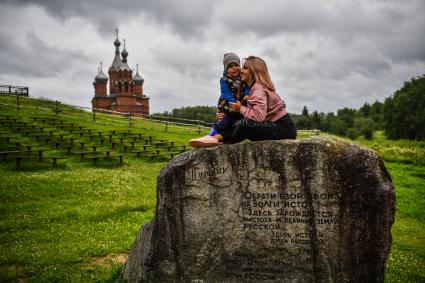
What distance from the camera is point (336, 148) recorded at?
222 inches

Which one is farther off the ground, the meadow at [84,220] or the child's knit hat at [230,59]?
the child's knit hat at [230,59]

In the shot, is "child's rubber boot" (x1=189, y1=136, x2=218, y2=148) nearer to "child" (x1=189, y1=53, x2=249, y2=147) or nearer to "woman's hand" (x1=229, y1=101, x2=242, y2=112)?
"child" (x1=189, y1=53, x2=249, y2=147)

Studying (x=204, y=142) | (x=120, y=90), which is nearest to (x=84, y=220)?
(x=204, y=142)

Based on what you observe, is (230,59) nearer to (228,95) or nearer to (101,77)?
(228,95)

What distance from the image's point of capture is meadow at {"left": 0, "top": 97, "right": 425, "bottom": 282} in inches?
308

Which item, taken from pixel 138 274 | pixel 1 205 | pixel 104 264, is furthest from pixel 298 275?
pixel 1 205

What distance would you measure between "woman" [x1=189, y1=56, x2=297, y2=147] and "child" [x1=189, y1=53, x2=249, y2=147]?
3cm

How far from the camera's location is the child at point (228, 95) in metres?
6.19

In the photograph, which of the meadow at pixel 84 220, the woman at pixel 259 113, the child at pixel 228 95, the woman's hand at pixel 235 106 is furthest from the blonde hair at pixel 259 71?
the meadow at pixel 84 220

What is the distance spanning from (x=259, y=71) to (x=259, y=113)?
812 mm

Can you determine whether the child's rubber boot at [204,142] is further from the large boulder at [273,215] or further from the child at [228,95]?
the large boulder at [273,215]

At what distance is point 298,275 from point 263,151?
86.3 inches

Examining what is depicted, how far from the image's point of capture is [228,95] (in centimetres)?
630

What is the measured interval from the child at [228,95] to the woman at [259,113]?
3cm
